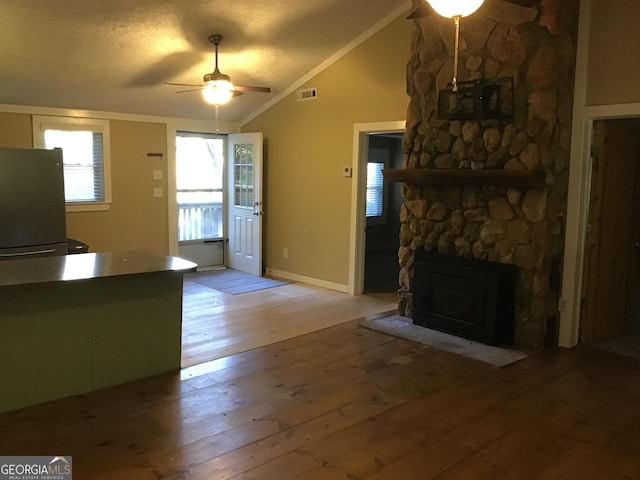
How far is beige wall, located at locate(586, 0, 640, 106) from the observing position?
13.7ft

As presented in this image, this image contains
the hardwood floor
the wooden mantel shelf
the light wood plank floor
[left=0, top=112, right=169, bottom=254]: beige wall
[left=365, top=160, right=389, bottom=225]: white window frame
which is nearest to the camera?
the hardwood floor

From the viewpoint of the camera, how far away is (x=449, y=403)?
3502mm

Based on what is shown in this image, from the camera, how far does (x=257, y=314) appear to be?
5527mm

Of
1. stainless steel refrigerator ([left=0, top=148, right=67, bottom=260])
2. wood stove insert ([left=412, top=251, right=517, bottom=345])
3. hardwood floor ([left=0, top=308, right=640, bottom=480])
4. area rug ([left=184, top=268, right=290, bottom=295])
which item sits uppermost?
stainless steel refrigerator ([left=0, top=148, right=67, bottom=260])

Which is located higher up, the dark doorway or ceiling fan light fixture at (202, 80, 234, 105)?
ceiling fan light fixture at (202, 80, 234, 105)

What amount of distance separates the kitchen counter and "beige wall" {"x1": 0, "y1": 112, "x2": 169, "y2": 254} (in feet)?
9.27

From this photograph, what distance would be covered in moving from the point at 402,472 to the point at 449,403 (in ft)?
3.04

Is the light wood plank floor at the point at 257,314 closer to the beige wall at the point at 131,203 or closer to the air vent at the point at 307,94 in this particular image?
the beige wall at the point at 131,203

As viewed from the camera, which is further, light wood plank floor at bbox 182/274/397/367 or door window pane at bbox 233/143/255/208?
door window pane at bbox 233/143/255/208

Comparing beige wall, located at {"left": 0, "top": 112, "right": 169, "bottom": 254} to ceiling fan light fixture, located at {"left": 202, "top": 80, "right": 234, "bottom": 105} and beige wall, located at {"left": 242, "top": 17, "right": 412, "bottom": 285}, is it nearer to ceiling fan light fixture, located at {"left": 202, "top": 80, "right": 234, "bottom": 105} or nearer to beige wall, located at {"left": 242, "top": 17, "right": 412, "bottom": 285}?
beige wall, located at {"left": 242, "top": 17, "right": 412, "bottom": 285}

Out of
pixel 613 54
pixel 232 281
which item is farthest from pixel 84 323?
pixel 613 54

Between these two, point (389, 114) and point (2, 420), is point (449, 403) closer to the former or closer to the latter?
point (2, 420)

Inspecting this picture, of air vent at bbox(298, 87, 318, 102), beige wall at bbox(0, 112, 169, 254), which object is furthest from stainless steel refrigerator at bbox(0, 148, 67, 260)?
air vent at bbox(298, 87, 318, 102)

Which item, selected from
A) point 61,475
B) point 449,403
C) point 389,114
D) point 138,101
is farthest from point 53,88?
point 449,403
